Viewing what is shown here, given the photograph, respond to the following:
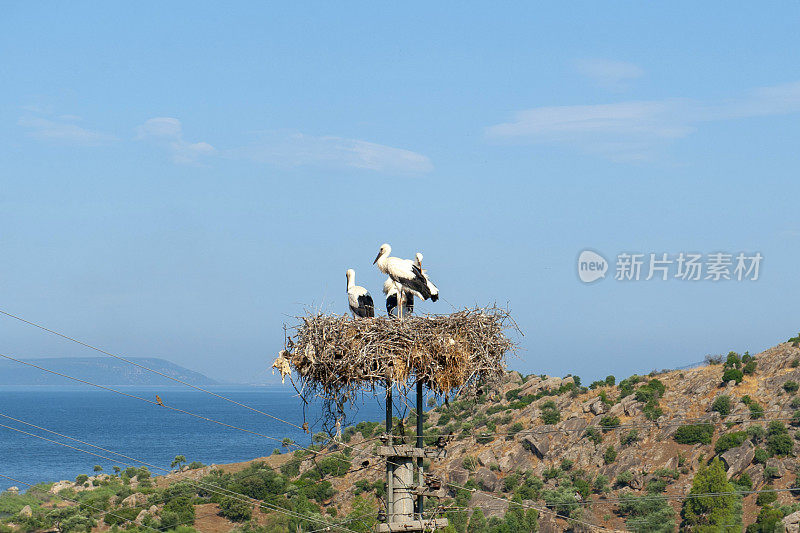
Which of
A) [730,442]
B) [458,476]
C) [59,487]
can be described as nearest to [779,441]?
[730,442]

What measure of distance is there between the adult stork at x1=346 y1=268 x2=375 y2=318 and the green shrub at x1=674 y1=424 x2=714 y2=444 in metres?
56.0

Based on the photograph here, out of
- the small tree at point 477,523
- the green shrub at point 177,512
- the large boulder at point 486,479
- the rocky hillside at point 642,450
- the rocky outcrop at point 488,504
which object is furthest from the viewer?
the large boulder at point 486,479

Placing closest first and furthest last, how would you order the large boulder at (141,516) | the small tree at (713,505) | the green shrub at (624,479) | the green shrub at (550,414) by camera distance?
the small tree at (713,505) → the large boulder at (141,516) → the green shrub at (624,479) → the green shrub at (550,414)

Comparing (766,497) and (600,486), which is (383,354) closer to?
(766,497)

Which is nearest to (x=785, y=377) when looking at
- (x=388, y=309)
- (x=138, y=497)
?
(x=138, y=497)

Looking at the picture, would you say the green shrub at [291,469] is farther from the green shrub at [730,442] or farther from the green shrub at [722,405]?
the green shrub at [722,405]

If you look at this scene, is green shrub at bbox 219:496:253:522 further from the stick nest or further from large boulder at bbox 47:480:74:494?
the stick nest

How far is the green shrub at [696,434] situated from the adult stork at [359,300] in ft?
184

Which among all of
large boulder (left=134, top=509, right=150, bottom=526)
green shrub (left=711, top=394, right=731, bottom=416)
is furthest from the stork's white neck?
green shrub (left=711, top=394, right=731, bottom=416)

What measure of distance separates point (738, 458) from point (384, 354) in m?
57.1

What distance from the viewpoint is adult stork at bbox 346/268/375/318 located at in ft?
64.3

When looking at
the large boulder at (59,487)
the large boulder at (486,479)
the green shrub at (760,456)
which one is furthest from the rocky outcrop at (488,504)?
the large boulder at (59,487)

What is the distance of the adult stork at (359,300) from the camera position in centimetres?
1959

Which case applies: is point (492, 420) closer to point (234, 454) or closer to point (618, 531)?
point (618, 531)
